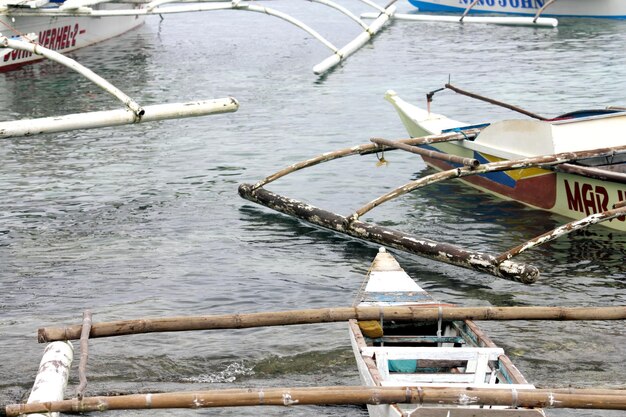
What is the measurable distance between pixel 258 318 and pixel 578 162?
6469 mm

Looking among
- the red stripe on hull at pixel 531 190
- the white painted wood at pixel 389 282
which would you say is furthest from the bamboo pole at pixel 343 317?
the red stripe on hull at pixel 531 190

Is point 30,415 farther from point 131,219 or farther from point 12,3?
point 12,3

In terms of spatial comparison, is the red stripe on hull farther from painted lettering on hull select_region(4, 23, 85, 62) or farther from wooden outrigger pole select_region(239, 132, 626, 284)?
painted lettering on hull select_region(4, 23, 85, 62)

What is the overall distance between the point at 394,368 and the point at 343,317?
89 centimetres

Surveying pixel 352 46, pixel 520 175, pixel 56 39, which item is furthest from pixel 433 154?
pixel 56 39

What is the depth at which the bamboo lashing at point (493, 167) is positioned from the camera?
46.6ft

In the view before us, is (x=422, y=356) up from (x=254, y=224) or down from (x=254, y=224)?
up

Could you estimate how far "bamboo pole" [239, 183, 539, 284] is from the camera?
40.4 ft

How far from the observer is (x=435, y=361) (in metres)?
9.44

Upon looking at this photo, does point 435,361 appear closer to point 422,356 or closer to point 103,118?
point 422,356

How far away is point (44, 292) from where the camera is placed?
43.5 feet

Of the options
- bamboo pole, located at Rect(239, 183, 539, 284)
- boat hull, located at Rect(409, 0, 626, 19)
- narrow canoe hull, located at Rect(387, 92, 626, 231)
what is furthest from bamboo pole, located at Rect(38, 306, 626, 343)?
boat hull, located at Rect(409, 0, 626, 19)

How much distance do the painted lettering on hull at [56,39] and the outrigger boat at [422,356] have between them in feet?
74.4

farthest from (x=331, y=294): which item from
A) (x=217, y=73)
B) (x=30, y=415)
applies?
(x=217, y=73)
